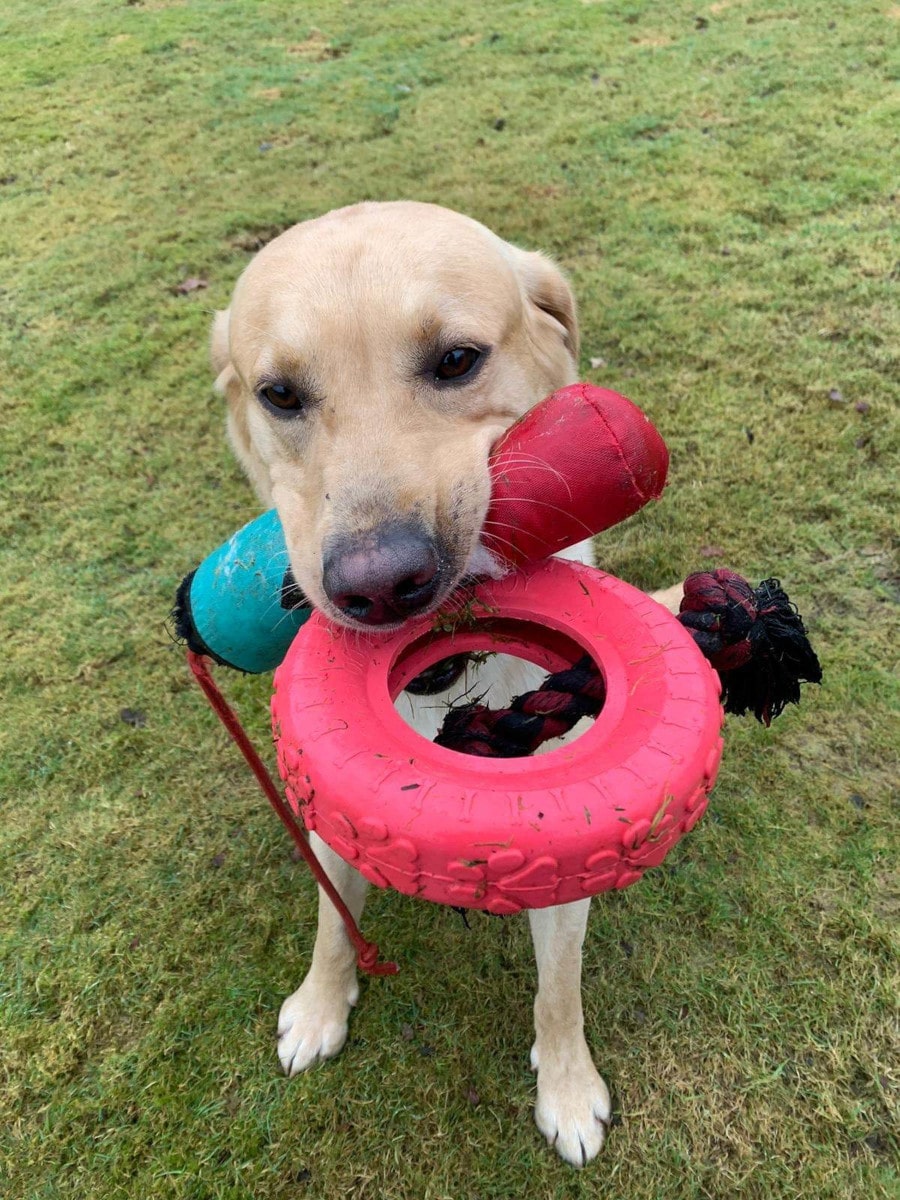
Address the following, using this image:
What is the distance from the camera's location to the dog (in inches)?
65.7

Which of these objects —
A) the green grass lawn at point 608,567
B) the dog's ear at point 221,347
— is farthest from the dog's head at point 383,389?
the green grass lawn at point 608,567

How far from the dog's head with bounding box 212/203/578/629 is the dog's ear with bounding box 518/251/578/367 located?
0.16 m

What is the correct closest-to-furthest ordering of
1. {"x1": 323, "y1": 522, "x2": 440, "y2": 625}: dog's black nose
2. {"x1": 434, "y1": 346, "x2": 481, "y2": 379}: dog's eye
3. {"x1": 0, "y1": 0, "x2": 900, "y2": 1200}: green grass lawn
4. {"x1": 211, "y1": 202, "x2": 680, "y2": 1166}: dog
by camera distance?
{"x1": 323, "y1": 522, "x2": 440, "y2": 625}: dog's black nose
{"x1": 211, "y1": 202, "x2": 680, "y2": 1166}: dog
{"x1": 434, "y1": 346, "x2": 481, "y2": 379}: dog's eye
{"x1": 0, "y1": 0, "x2": 900, "y2": 1200}: green grass lawn

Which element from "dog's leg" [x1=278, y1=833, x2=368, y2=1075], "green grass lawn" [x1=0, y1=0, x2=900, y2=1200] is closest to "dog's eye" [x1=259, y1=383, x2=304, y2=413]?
"dog's leg" [x1=278, y1=833, x2=368, y2=1075]

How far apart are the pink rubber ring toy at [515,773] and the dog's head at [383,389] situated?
0.18 meters

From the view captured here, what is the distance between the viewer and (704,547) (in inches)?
150

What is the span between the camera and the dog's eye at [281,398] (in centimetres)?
213

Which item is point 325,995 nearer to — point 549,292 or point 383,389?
point 383,389

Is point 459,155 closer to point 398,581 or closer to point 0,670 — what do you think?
point 0,670

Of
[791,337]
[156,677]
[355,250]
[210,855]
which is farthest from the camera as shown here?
[791,337]

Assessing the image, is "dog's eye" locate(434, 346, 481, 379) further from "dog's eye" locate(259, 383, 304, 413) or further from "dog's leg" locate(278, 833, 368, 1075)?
"dog's leg" locate(278, 833, 368, 1075)

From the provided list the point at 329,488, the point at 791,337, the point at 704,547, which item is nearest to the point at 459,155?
the point at 791,337

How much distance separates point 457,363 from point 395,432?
31cm

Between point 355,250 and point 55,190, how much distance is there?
701cm
